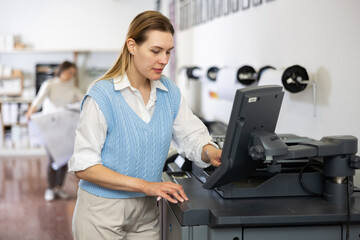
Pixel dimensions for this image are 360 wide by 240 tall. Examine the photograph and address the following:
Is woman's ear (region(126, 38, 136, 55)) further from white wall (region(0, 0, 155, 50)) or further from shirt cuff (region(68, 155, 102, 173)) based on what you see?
white wall (region(0, 0, 155, 50))

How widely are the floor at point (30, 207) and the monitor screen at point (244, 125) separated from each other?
2559mm

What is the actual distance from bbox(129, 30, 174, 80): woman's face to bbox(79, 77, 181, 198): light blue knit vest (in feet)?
0.40

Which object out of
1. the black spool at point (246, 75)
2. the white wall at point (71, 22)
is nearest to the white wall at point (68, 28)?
the white wall at point (71, 22)

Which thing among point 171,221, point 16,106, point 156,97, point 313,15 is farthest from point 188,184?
point 16,106

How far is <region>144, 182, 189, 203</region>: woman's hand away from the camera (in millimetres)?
1548

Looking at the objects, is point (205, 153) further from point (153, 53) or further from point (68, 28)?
point (68, 28)

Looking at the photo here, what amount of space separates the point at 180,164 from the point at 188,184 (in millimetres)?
359

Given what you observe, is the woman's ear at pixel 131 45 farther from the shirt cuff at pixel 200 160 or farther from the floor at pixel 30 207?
the floor at pixel 30 207

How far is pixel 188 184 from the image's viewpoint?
1818mm

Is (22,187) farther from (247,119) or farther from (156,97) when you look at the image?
(247,119)

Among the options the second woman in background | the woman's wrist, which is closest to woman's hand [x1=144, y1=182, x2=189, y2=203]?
the woman's wrist

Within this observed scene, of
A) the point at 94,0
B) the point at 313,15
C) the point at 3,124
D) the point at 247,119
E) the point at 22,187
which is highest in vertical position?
the point at 94,0

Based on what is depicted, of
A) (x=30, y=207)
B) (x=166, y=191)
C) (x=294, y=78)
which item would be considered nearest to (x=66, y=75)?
(x=30, y=207)

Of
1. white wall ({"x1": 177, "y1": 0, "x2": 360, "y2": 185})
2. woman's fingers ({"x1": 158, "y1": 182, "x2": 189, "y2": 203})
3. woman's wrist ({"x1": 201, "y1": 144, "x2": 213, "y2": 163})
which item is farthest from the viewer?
white wall ({"x1": 177, "y1": 0, "x2": 360, "y2": 185})
